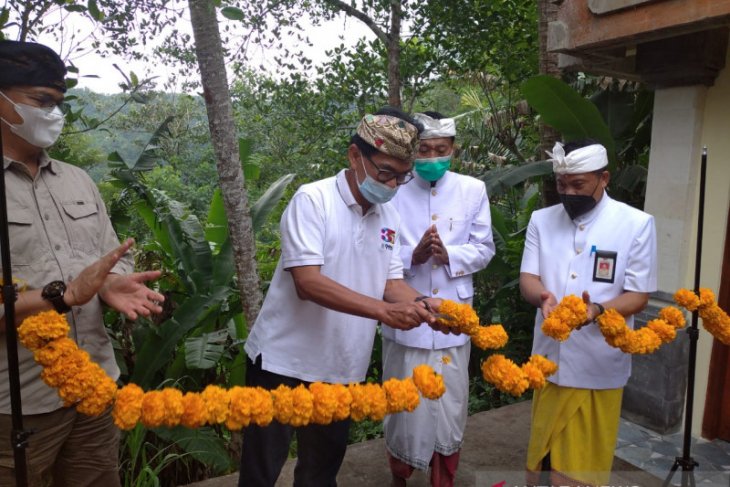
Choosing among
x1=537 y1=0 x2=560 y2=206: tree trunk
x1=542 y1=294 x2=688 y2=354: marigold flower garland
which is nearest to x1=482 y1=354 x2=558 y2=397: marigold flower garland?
x1=542 y1=294 x2=688 y2=354: marigold flower garland

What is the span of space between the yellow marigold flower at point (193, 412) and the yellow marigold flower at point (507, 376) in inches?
48.2

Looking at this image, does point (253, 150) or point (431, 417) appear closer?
point (431, 417)

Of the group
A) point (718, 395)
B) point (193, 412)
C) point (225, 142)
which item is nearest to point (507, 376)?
point (193, 412)

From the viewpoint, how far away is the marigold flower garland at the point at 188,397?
2004 millimetres

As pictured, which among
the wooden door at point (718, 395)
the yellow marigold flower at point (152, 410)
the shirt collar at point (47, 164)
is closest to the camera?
the yellow marigold flower at point (152, 410)

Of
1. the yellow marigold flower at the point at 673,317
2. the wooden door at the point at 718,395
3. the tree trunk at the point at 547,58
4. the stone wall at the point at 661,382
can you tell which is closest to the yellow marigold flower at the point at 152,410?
the yellow marigold flower at the point at 673,317

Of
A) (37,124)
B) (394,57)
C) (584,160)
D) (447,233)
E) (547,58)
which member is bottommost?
(447,233)

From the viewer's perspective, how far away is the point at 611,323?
267 cm

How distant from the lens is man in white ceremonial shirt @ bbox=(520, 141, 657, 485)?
2955 millimetres

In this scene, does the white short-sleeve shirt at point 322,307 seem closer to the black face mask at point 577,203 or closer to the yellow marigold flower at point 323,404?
the yellow marigold flower at point 323,404

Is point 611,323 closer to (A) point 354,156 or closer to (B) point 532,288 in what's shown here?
(B) point 532,288

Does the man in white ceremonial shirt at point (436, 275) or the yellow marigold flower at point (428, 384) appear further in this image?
the man in white ceremonial shirt at point (436, 275)

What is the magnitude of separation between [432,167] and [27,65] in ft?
6.94

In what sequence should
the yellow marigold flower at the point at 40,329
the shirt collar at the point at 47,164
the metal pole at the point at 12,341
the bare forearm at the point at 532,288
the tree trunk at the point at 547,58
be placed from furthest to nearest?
the tree trunk at the point at 547,58, the bare forearm at the point at 532,288, the shirt collar at the point at 47,164, the yellow marigold flower at the point at 40,329, the metal pole at the point at 12,341
